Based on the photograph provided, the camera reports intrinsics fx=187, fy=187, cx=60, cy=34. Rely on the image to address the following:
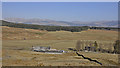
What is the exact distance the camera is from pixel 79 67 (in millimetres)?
16156

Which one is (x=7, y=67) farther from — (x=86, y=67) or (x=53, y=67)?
(x=86, y=67)

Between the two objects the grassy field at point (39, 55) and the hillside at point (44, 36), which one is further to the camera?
the hillside at point (44, 36)

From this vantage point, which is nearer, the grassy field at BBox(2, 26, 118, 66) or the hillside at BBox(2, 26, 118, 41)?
the grassy field at BBox(2, 26, 118, 66)

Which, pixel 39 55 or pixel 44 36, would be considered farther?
pixel 44 36

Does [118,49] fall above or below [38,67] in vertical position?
below

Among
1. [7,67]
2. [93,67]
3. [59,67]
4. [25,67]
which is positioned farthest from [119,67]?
[7,67]

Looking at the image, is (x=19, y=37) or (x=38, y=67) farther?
(x=19, y=37)

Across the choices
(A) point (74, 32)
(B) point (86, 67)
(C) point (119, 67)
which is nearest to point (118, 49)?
(C) point (119, 67)

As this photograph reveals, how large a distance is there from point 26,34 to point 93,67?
5271 centimetres

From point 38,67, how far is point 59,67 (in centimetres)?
180

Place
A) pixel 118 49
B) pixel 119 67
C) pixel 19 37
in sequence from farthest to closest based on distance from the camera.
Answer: pixel 19 37 < pixel 118 49 < pixel 119 67

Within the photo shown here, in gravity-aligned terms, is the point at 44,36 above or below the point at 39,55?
below

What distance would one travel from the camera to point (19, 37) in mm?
61469

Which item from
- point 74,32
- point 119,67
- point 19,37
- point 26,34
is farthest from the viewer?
point 74,32
